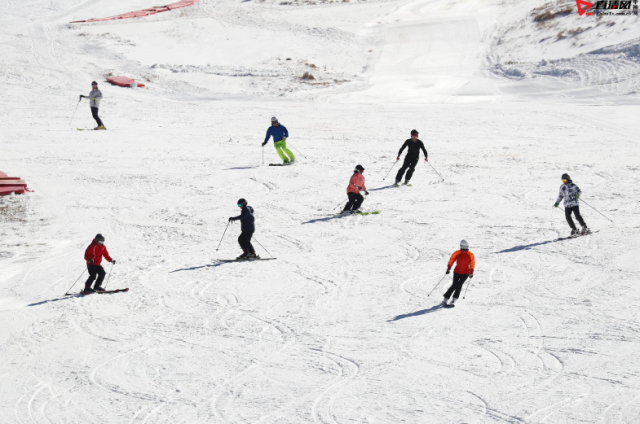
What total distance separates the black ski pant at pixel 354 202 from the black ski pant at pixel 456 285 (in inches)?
209

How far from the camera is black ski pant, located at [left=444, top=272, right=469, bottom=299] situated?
11.2 metres

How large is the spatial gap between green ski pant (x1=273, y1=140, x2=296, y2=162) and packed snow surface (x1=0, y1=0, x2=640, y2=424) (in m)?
0.27

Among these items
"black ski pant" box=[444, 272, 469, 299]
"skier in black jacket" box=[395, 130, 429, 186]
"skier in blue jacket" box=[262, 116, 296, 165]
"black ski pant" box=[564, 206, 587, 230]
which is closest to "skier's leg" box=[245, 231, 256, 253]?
"black ski pant" box=[444, 272, 469, 299]

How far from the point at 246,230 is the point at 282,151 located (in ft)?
23.2

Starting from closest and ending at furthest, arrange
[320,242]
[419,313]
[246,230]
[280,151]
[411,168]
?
[419,313]
[246,230]
[320,242]
[411,168]
[280,151]

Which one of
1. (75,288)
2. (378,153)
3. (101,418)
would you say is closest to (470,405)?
(101,418)

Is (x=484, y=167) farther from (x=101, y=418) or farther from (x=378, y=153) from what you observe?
(x=101, y=418)

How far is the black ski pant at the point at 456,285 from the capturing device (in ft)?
36.8

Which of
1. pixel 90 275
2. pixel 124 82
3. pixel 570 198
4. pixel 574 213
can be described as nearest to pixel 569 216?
pixel 574 213

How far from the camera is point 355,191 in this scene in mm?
16172

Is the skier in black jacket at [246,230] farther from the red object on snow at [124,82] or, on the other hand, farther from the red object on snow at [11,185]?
the red object on snow at [124,82]

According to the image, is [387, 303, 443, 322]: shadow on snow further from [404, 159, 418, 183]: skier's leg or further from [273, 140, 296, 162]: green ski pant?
[273, 140, 296, 162]: green ski pant

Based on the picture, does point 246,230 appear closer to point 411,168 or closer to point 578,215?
point 411,168

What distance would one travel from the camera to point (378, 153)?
2188 centimetres
